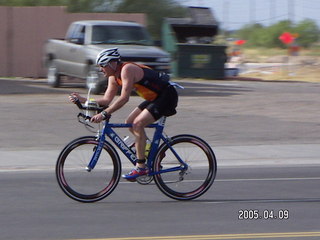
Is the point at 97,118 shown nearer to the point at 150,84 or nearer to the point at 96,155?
the point at 96,155

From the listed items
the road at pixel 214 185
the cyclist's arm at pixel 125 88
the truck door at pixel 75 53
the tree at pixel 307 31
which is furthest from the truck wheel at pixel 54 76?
the tree at pixel 307 31

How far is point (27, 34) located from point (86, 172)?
19599 mm

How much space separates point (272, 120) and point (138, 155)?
9.17m

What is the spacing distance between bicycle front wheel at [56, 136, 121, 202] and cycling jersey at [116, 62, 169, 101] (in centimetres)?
73

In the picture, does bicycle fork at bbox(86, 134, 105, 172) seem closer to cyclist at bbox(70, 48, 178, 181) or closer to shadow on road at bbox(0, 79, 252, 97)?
cyclist at bbox(70, 48, 178, 181)

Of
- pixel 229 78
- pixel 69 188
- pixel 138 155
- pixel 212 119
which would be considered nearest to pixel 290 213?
Answer: pixel 138 155

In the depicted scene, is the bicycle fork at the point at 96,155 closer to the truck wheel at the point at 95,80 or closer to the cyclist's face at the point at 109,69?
the cyclist's face at the point at 109,69

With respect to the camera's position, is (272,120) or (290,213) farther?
(272,120)

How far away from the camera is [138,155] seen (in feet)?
29.2

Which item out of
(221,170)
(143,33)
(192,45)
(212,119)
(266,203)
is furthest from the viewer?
(192,45)

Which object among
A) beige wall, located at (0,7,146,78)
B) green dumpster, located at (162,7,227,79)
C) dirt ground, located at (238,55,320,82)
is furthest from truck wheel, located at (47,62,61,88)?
dirt ground, located at (238,55,320,82)

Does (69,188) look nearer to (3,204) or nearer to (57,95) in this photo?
(3,204)

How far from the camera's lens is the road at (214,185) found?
Answer: 25.0ft

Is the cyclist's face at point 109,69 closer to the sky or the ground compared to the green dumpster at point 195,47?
closer to the sky
